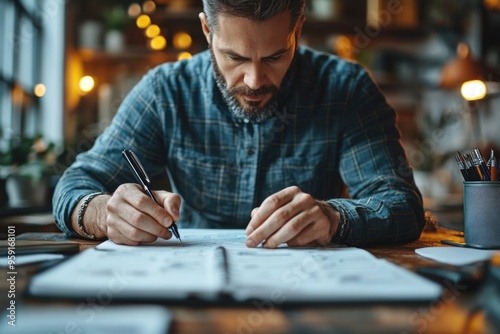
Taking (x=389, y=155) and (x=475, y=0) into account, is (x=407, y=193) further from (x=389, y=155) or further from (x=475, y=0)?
(x=475, y=0)

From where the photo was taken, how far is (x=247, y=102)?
1.42 m

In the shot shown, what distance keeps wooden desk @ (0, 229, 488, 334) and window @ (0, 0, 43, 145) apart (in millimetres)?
2644

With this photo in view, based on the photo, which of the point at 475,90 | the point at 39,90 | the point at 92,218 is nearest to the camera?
the point at 92,218

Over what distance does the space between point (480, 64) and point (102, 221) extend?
336 centimetres

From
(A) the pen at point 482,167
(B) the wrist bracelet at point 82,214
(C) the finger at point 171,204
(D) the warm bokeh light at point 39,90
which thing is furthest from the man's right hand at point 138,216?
(D) the warm bokeh light at point 39,90

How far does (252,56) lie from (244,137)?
0.33 m

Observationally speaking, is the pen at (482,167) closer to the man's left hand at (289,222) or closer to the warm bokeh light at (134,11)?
the man's left hand at (289,222)

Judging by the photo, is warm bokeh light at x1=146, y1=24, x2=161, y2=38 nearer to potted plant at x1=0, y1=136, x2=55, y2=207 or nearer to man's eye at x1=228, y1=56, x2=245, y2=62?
potted plant at x1=0, y1=136, x2=55, y2=207

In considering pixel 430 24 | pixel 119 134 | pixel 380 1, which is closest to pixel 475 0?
A: pixel 430 24

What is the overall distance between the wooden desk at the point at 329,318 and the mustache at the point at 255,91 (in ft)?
2.70

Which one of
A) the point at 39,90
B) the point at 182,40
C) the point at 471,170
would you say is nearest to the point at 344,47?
the point at 182,40

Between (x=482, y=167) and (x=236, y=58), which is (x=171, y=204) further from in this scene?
(x=482, y=167)

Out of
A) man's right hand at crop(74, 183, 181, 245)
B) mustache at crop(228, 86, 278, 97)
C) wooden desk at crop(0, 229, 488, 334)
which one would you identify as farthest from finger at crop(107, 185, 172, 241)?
mustache at crop(228, 86, 278, 97)

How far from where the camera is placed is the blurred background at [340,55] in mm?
3961
